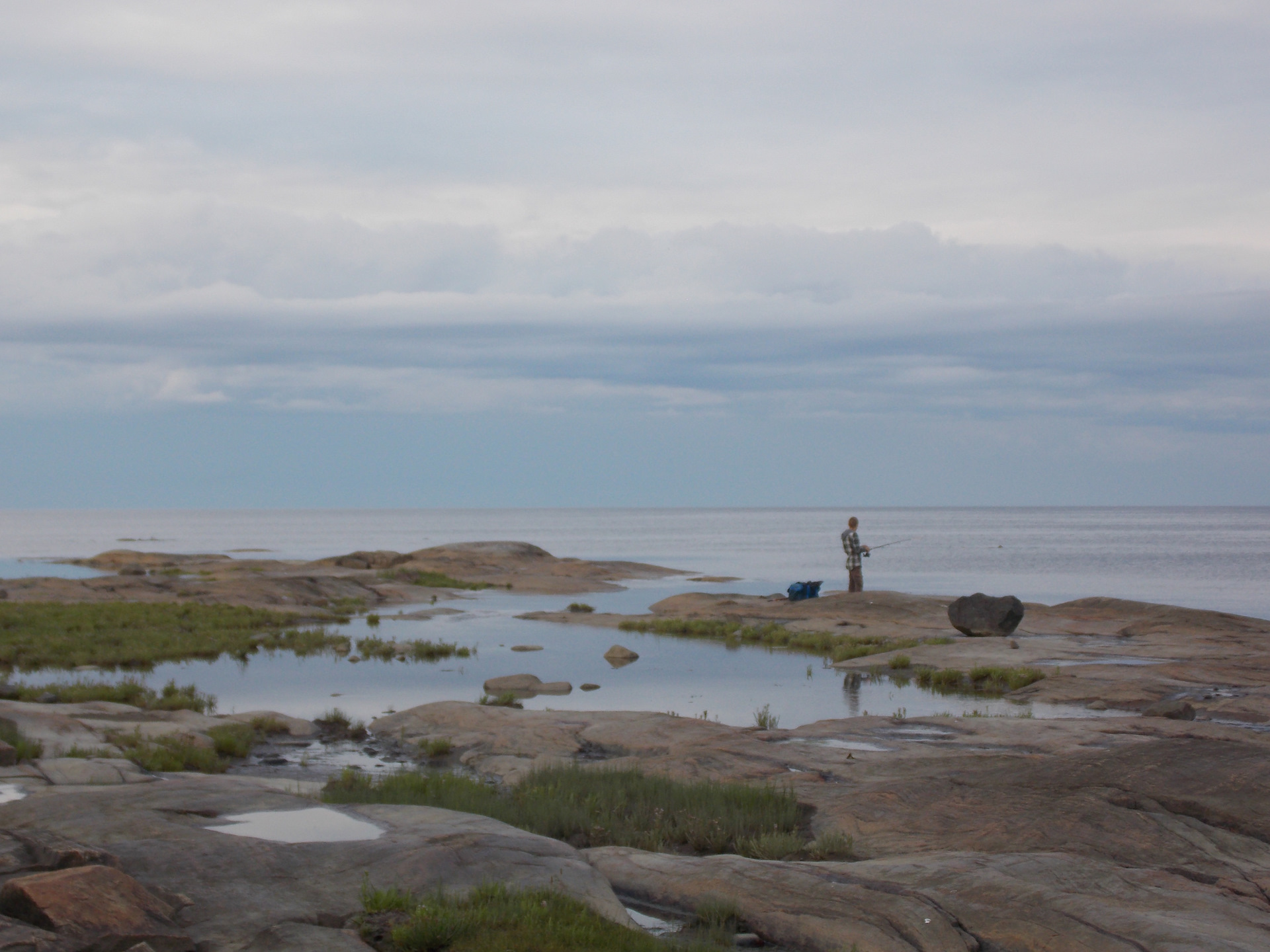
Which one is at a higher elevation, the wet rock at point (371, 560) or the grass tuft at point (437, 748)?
the wet rock at point (371, 560)

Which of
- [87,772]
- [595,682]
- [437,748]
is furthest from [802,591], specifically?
[87,772]

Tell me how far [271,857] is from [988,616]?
99.4ft

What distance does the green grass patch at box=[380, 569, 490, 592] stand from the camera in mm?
63250

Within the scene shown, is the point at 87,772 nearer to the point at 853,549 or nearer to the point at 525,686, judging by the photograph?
the point at 525,686

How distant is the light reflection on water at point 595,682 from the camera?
23.7m

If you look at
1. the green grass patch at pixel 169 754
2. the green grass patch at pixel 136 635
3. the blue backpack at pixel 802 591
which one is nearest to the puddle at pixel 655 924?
the green grass patch at pixel 169 754

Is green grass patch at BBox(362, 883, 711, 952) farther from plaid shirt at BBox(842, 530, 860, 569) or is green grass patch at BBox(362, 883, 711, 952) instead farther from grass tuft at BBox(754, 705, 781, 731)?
plaid shirt at BBox(842, 530, 860, 569)

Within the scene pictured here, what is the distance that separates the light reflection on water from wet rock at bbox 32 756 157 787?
8319 millimetres

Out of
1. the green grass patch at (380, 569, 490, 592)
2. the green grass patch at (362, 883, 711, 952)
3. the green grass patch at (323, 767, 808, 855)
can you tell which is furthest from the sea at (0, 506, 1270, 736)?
the green grass patch at (362, 883, 711, 952)

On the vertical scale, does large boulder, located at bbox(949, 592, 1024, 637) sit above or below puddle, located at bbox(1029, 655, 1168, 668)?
above

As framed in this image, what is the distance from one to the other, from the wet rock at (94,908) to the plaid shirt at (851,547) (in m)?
33.2

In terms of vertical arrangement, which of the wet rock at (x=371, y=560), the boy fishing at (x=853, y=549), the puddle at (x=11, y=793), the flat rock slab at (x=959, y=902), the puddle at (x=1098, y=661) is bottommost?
the puddle at (x=1098, y=661)

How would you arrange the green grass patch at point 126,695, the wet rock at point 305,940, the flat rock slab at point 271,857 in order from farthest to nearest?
1. the green grass patch at point 126,695
2. the flat rock slab at point 271,857
3. the wet rock at point 305,940

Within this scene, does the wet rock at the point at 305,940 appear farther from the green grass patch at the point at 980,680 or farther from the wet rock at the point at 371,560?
the wet rock at the point at 371,560
